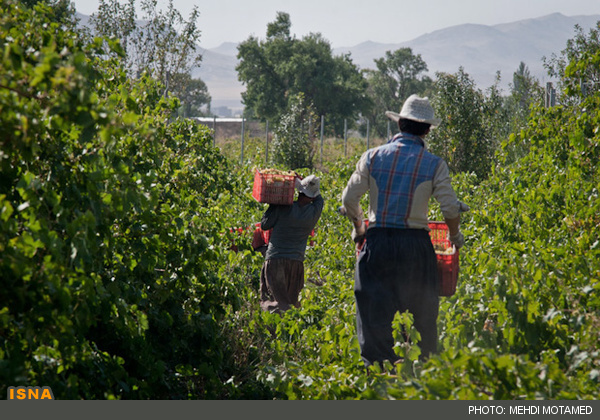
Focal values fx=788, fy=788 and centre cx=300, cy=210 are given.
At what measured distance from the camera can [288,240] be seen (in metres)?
6.38

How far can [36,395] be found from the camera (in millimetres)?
2799

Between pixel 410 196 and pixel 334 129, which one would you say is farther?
pixel 334 129

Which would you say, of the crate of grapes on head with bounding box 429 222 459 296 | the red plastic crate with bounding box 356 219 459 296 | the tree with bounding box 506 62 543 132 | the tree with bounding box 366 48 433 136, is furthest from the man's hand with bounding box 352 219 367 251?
the tree with bounding box 366 48 433 136

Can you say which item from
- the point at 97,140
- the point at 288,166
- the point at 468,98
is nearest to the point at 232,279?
the point at 97,140

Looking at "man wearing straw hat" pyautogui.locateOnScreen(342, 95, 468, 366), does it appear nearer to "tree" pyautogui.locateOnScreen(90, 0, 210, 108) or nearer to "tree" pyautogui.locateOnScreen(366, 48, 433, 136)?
"tree" pyautogui.locateOnScreen(90, 0, 210, 108)

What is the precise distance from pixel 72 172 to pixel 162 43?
17.8 m

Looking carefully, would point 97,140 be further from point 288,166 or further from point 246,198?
point 288,166

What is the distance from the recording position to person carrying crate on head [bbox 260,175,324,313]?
630 centimetres

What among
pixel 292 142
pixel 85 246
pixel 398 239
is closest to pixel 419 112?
pixel 398 239

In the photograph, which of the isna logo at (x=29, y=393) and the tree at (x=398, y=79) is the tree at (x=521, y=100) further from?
the tree at (x=398, y=79)

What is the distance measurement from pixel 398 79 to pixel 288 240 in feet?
215

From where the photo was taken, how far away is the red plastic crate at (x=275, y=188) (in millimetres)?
6129

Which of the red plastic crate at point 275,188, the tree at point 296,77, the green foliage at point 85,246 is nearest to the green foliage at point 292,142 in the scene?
the red plastic crate at point 275,188

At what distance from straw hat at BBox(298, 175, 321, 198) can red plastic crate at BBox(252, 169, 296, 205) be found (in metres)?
0.10
